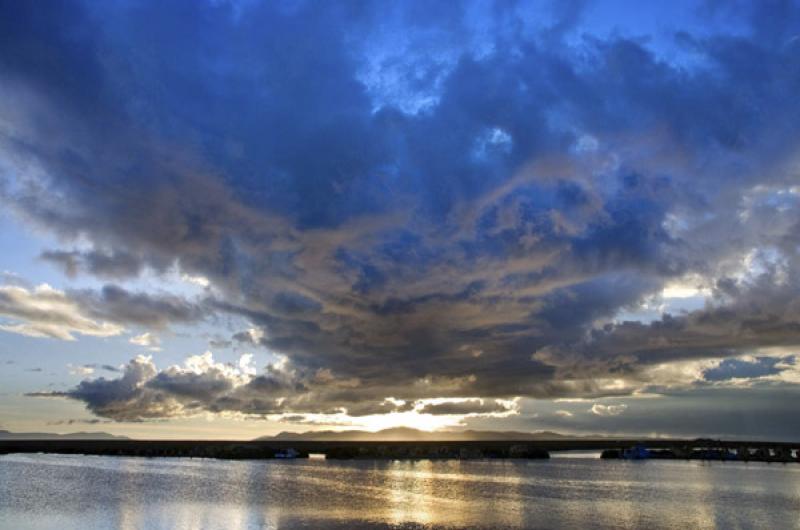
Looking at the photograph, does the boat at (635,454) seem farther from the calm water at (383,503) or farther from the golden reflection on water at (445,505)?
the golden reflection on water at (445,505)

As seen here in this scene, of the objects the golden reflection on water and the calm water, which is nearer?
the calm water

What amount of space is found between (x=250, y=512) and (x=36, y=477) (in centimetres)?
5388

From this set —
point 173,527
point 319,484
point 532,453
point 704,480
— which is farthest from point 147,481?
point 532,453

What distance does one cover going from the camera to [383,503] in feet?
212

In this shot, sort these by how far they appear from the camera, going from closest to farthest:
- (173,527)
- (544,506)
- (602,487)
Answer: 1. (173,527)
2. (544,506)
3. (602,487)

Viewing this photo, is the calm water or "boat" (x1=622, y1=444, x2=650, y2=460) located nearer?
the calm water

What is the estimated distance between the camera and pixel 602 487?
288ft

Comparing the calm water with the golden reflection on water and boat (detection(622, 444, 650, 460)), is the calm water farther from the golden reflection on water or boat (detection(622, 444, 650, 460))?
boat (detection(622, 444, 650, 460))

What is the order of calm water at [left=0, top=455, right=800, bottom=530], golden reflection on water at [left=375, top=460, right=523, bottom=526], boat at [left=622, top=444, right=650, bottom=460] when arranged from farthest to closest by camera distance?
boat at [left=622, top=444, right=650, bottom=460] → golden reflection on water at [left=375, top=460, right=523, bottom=526] → calm water at [left=0, top=455, right=800, bottom=530]

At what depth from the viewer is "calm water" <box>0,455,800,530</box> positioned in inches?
1994

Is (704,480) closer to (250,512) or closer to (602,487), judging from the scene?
(602,487)

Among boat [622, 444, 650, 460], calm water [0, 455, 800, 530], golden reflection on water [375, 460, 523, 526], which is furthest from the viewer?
boat [622, 444, 650, 460]

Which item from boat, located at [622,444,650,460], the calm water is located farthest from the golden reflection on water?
boat, located at [622,444,650,460]

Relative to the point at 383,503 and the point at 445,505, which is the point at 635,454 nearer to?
the point at 445,505
